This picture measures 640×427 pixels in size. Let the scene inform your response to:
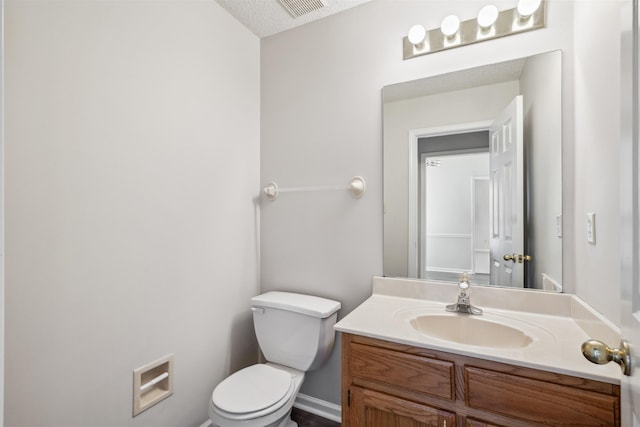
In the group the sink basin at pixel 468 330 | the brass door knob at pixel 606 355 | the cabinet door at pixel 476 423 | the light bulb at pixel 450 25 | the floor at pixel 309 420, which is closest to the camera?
the brass door knob at pixel 606 355

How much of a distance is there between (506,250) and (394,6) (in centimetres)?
137

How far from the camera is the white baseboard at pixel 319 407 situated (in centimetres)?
188

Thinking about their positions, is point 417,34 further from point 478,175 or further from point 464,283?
point 464,283

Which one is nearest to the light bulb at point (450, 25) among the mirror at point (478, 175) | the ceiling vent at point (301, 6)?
the mirror at point (478, 175)

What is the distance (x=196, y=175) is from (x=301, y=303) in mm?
873

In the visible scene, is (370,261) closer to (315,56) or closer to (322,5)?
(315,56)

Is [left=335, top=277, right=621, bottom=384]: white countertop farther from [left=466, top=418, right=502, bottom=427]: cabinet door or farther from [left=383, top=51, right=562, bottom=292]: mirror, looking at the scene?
[left=466, top=418, right=502, bottom=427]: cabinet door

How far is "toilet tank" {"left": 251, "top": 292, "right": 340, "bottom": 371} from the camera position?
1.70 m

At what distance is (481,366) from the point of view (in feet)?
3.49

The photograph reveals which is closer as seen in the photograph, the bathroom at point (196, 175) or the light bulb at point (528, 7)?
the bathroom at point (196, 175)

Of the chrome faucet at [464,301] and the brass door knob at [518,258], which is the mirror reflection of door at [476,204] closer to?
the brass door knob at [518,258]

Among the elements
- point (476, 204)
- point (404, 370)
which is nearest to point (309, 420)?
point (404, 370)

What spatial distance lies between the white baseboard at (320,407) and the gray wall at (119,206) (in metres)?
0.47

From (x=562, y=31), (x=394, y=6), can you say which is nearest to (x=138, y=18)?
(x=394, y=6)
